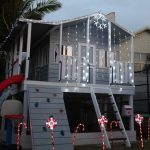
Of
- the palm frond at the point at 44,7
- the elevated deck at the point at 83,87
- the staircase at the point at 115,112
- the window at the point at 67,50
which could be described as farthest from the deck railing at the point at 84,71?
the palm frond at the point at 44,7

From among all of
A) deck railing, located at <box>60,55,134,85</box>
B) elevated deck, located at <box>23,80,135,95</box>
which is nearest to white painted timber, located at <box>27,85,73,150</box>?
elevated deck, located at <box>23,80,135,95</box>

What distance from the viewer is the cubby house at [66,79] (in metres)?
11.4

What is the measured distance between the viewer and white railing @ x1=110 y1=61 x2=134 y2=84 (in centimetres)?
1434

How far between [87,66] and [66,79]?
1.31m

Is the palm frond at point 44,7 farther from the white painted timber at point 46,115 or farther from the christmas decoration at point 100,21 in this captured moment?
the white painted timber at point 46,115

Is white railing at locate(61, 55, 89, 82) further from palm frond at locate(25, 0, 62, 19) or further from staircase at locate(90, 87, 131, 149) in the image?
palm frond at locate(25, 0, 62, 19)

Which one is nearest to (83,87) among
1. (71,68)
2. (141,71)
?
(71,68)

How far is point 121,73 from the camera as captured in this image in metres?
14.6

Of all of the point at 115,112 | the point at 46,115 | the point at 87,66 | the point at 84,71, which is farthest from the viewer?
the point at 87,66

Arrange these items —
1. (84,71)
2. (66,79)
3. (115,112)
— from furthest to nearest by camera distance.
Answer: (84,71) < (66,79) < (115,112)

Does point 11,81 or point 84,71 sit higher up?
point 84,71

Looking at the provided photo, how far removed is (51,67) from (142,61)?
9117mm

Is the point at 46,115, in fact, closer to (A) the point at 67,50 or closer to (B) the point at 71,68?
(B) the point at 71,68

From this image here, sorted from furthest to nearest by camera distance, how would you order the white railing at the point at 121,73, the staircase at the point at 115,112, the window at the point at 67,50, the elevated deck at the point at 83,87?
the window at the point at 67,50 → the white railing at the point at 121,73 → the elevated deck at the point at 83,87 → the staircase at the point at 115,112
